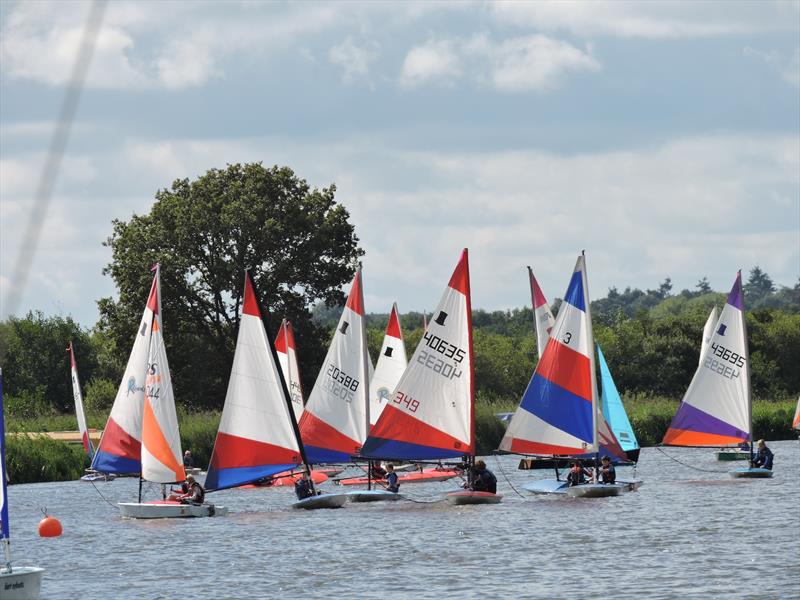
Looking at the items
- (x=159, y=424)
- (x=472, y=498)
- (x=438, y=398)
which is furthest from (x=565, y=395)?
(x=159, y=424)

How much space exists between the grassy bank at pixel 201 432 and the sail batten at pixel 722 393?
17.7 m

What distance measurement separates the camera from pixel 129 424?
4297cm

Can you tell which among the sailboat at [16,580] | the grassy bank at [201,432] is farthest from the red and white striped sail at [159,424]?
the grassy bank at [201,432]

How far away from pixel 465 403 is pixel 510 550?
32.3 ft

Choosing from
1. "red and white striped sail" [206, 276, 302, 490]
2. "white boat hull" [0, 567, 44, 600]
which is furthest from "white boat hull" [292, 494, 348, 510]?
"white boat hull" [0, 567, 44, 600]

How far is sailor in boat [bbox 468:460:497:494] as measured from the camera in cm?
4281

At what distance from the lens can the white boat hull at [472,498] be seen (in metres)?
42.7

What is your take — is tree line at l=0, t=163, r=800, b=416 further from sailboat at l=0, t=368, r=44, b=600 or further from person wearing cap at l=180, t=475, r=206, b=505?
sailboat at l=0, t=368, r=44, b=600

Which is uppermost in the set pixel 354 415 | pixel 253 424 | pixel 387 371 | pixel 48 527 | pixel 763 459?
pixel 387 371

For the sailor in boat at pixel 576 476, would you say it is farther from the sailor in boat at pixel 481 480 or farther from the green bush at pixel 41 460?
the green bush at pixel 41 460

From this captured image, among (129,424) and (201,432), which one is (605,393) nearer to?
(201,432)

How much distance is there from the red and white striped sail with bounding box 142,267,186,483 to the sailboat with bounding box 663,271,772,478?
68.0 feet

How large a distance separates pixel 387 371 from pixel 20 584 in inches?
1445

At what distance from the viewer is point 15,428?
67.2m
